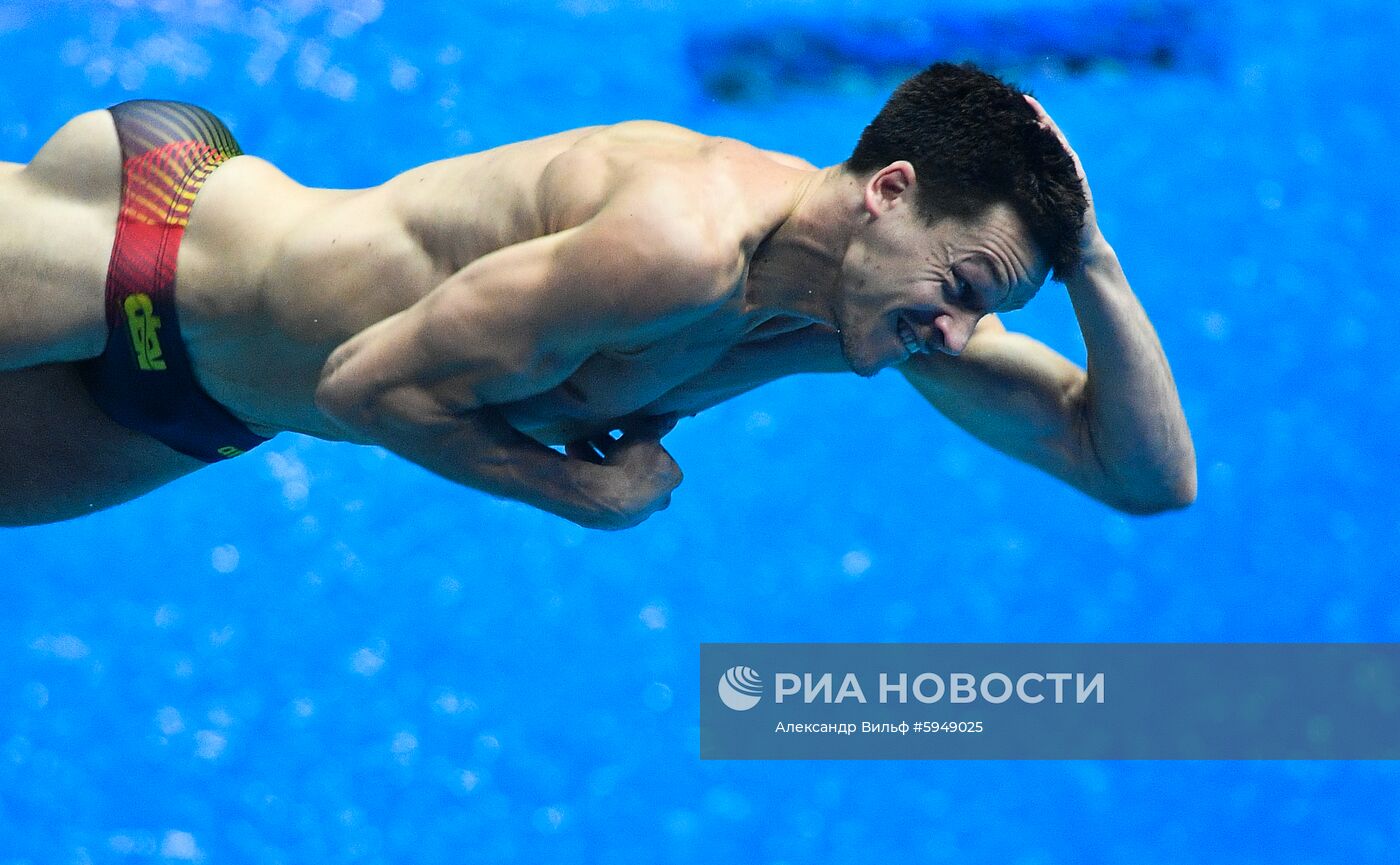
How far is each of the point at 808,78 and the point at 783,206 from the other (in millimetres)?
3084

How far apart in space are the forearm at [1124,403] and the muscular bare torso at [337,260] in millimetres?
345

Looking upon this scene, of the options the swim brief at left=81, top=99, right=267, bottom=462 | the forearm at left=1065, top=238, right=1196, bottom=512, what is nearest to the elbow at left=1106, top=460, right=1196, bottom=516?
the forearm at left=1065, top=238, right=1196, bottom=512

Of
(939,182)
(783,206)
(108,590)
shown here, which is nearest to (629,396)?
(783,206)

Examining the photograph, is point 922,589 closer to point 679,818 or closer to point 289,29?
point 679,818

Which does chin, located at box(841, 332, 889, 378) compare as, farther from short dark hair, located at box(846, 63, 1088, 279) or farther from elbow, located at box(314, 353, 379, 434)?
elbow, located at box(314, 353, 379, 434)

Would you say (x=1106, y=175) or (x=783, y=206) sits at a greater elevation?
(x=1106, y=175)

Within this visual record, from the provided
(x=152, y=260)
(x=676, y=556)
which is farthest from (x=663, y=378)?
(x=676, y=556)

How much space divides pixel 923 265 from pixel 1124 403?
0.41m

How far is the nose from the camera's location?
1.86 metres

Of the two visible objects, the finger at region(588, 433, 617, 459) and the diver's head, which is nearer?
the diver's head

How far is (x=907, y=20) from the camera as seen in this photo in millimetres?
4891

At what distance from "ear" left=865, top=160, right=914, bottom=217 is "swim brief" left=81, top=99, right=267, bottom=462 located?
2.86 ft

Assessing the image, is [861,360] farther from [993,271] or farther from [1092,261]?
[1092,261]

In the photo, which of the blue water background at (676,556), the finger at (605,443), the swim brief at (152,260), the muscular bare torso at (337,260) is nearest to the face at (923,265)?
the muscular bare torso at (337,260)
